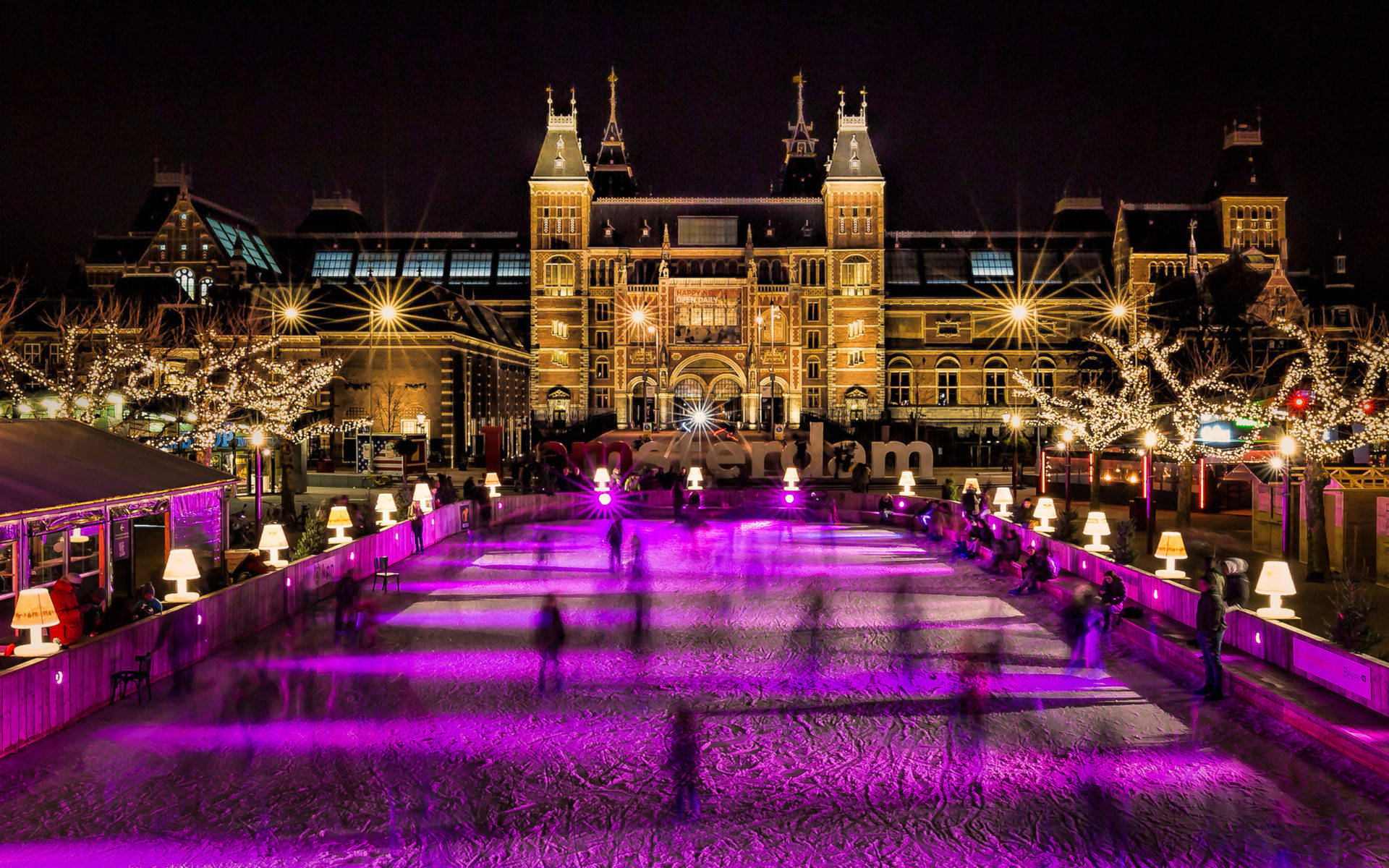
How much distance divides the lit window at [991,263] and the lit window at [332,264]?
4685cm

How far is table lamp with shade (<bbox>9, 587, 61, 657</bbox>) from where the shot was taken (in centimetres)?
984

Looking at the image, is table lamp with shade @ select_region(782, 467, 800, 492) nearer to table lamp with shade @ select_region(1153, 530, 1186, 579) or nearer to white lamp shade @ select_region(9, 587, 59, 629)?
table lamp with shade @ select_region(1153, 530, 1186, 579)

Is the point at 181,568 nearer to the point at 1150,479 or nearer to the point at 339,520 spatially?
the point at 339,520

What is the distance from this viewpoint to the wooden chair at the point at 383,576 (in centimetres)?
1773

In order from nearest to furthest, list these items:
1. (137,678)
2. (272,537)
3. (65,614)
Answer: (137,678) < (65,614) < (272,537)

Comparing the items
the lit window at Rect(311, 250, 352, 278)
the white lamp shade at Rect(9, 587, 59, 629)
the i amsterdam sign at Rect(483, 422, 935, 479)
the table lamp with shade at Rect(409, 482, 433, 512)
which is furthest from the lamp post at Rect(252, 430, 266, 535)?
the lit window at Rect(311, 250, 352, 278)

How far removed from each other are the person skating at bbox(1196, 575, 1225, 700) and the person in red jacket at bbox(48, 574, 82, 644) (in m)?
13.1

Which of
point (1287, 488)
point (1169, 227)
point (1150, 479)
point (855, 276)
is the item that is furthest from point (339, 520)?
point (1169, 227)

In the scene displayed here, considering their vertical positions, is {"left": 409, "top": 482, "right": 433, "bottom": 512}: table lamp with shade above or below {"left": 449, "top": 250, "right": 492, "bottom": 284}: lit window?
below

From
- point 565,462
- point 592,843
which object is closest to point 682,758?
point 592,843

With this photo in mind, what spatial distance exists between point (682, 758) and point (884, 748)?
6.74 feet

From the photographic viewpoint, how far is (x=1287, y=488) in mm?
19422

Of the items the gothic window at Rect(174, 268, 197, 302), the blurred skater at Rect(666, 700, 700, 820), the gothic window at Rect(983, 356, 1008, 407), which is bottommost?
the blurred skater at Rect(666, 700, 700, 820)

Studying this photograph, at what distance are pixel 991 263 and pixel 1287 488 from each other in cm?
5285
